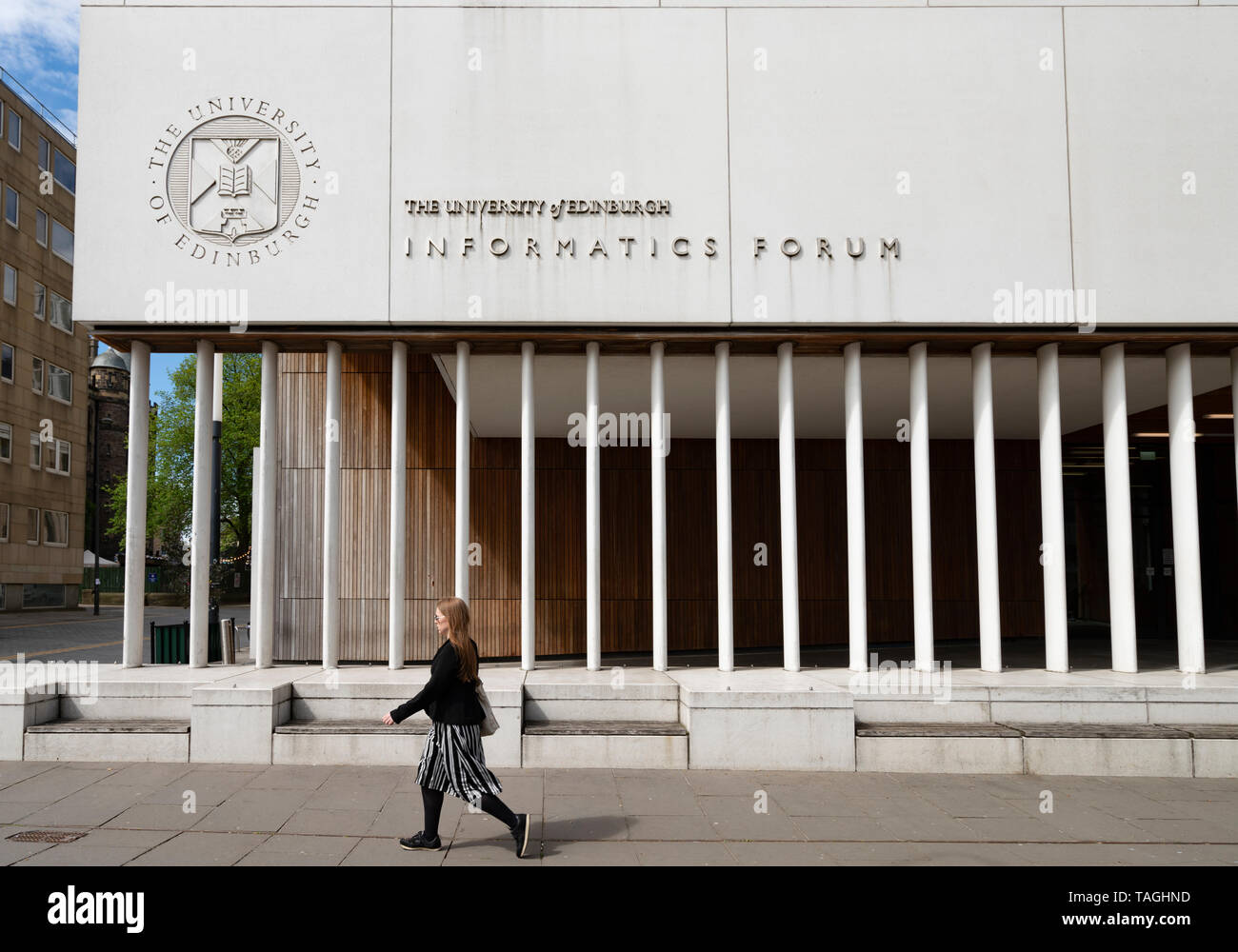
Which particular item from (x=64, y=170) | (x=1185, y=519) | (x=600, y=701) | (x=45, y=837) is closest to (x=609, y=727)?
(x=600, y=701)

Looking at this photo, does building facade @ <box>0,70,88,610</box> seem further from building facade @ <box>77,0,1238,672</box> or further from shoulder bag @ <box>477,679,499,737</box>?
shoulder bag @ <box>477,679,499,737</box>

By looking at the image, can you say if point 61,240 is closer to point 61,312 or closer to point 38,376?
point 61,312

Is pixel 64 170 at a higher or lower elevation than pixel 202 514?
higher

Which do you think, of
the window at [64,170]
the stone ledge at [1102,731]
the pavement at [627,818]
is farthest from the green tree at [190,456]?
the stone ledge at [1102,731]

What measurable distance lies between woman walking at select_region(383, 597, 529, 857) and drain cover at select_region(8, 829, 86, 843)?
2562mm

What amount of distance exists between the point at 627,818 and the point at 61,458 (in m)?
42.8

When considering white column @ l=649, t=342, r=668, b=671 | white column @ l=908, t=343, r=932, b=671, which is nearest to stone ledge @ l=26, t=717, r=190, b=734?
white column @ l=649, t=342, r=668, b=671

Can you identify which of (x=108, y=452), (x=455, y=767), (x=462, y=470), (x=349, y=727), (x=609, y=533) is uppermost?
(x=108, y=452)

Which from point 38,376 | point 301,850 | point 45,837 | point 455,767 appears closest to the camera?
point 455,767

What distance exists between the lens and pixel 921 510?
10.3 meters

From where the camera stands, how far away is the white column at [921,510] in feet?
33.7

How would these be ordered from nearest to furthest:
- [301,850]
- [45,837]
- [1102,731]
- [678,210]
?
1. [301,850]
2. [45,837]
3. [1102,731]
4. [678,210]

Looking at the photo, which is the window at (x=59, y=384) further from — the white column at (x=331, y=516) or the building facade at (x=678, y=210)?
the white column at (x=331, y=516)
